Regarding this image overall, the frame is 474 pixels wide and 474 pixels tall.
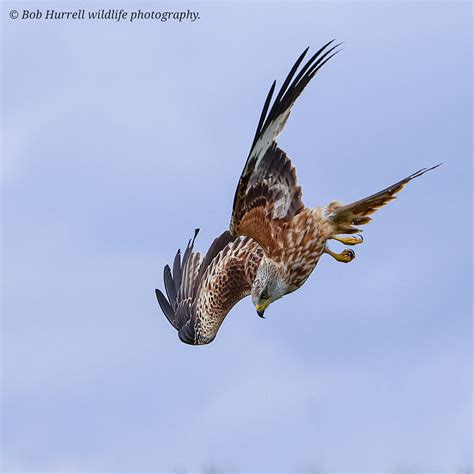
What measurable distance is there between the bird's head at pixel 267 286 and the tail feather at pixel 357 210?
36.6 inches

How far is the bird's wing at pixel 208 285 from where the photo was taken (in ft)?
60.1

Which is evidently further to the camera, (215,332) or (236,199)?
(215,332)

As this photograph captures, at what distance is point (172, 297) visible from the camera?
1998 centimetres

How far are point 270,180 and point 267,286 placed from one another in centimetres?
140

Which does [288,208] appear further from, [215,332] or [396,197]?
[215,332]

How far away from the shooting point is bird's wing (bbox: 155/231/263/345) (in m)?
18.3

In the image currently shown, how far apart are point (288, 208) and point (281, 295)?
3.97 ft

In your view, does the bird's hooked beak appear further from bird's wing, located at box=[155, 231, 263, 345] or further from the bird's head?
bird's wing, located at box=[155, 231, 263, 345]

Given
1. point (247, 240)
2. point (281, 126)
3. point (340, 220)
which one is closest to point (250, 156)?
point (281, 126)

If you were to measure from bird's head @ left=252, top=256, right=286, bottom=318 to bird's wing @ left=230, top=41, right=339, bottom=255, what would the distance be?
225mm

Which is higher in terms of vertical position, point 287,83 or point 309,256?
point 287,83

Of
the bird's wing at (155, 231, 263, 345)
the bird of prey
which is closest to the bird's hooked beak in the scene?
the bird of prey

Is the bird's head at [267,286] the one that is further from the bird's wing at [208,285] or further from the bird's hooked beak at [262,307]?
the bird's wing at [208,285]

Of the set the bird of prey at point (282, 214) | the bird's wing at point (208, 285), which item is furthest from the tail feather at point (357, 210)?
the bird's wing at point (208, 285)
